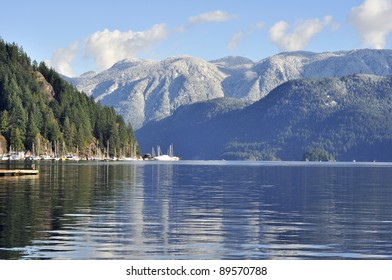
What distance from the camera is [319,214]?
71438 millimetres

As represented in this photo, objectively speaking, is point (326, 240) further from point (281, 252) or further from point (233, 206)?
point (233, 206)

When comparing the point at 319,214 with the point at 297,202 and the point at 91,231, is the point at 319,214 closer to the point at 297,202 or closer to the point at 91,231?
the point at 297,202

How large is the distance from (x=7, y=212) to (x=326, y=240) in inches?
1052

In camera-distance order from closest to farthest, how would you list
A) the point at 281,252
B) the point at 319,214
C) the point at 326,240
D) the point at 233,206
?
1. the point at 281,252
2. the point at 326,240
3. the point at 319,214
4. the point at 233,206
